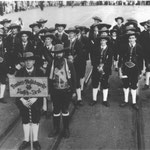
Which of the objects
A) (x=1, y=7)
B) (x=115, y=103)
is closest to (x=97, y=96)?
(x=115, y=103)

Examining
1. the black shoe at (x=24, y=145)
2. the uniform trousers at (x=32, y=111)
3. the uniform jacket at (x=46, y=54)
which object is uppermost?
the uniform jacket at (x=46, y=54)

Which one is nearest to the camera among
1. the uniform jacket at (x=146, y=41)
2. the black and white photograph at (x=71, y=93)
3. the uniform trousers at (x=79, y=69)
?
the black and white photograph at (x=71, y=93)

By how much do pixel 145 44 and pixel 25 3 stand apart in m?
51.5

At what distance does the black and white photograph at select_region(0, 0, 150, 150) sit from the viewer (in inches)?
280

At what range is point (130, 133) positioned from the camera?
26.1 ft

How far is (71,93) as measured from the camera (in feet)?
25.0

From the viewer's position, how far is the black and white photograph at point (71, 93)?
7109 millimetres

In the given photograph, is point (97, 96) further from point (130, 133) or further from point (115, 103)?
point (130, 133)

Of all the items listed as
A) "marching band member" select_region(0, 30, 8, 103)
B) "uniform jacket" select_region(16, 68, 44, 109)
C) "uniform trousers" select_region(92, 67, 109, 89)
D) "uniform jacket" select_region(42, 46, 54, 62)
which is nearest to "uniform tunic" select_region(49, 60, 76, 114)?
"uniform jacket" select_region(16, 68, 44, 109)

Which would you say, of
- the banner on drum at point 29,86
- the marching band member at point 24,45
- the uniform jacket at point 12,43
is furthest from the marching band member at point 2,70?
the banner on drum at point 29,86

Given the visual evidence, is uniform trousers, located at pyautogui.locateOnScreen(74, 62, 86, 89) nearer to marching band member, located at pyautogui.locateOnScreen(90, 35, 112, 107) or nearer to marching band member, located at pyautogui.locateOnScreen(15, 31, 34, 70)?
marching band member, located at pyautogui.locateOnScreen(90, 35, 112, 107)

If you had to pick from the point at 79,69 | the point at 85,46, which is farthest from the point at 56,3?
the point at 79,69

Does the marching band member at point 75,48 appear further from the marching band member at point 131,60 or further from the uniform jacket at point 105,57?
the marching band member at point 131,60

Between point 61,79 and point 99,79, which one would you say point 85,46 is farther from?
point 61,79
